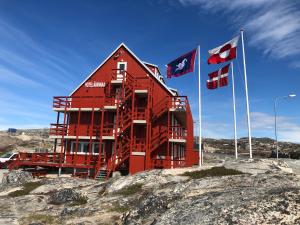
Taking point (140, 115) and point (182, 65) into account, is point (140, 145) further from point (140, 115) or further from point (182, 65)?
point (182, 65)

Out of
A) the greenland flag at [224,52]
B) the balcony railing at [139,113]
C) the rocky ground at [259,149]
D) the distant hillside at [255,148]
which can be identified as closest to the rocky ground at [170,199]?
the greenland flag at [224,52]

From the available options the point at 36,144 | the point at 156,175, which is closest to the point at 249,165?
the point at 156,175

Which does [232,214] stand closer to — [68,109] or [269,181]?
[269,181]

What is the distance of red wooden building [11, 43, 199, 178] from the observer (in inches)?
1430

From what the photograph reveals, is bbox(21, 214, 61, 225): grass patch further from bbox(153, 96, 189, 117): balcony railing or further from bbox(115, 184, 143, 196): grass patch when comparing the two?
bbox(153, 96, 189, 117): balcony railing

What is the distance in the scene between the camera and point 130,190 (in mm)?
21141

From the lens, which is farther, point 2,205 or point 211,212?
point 2,205

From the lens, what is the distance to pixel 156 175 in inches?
916

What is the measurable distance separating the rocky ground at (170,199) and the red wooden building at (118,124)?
24.8ft

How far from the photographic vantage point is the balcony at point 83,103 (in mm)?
39000

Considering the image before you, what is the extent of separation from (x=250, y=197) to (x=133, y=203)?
296 inches

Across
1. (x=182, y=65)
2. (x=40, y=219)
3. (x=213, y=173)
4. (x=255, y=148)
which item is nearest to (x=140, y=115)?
(x=182, y=65)

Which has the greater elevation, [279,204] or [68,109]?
[68,109]

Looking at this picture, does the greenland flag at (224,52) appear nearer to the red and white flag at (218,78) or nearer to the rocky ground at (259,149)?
the red and white flag at (218,78)
